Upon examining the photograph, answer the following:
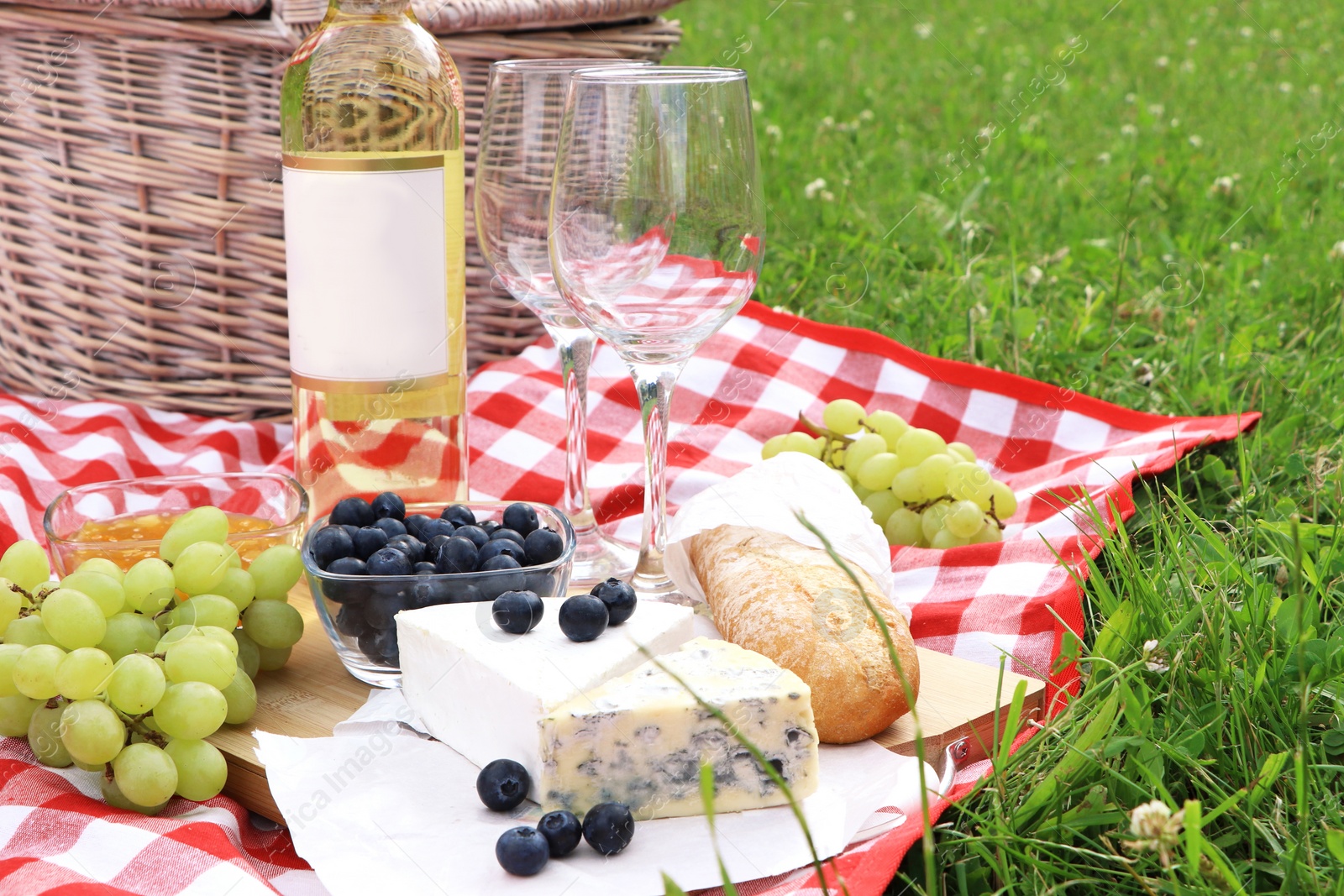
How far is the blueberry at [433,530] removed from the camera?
101 centimetres

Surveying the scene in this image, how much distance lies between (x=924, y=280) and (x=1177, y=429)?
70cm

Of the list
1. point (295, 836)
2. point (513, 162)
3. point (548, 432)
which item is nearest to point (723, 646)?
point (295, 836)

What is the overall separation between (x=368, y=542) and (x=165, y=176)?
776mm

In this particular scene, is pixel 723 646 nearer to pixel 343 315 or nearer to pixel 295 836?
pixel 295 836

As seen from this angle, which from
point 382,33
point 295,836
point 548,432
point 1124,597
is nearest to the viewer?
point 295,836

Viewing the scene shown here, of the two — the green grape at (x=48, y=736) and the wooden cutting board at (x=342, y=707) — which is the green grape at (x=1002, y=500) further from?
the green grape at (x=48, y=736)

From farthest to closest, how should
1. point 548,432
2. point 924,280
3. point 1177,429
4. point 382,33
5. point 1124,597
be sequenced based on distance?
point 924,280 → point 548,432 → point 1177,429 → point 382,33 → point 1124,597

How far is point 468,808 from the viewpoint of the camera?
32.5 inches

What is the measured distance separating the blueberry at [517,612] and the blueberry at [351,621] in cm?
13

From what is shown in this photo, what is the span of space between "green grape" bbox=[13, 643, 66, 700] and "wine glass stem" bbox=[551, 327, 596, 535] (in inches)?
18.8

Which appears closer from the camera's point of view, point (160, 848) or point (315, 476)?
point (160, 848)

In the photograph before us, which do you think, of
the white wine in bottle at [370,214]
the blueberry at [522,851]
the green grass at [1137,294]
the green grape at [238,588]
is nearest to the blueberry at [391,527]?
the green grape at [238,588]

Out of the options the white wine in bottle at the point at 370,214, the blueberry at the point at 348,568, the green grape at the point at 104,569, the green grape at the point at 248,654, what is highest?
the white wine in bottle at the point at 370,214

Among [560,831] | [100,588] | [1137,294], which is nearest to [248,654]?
[100,588]
